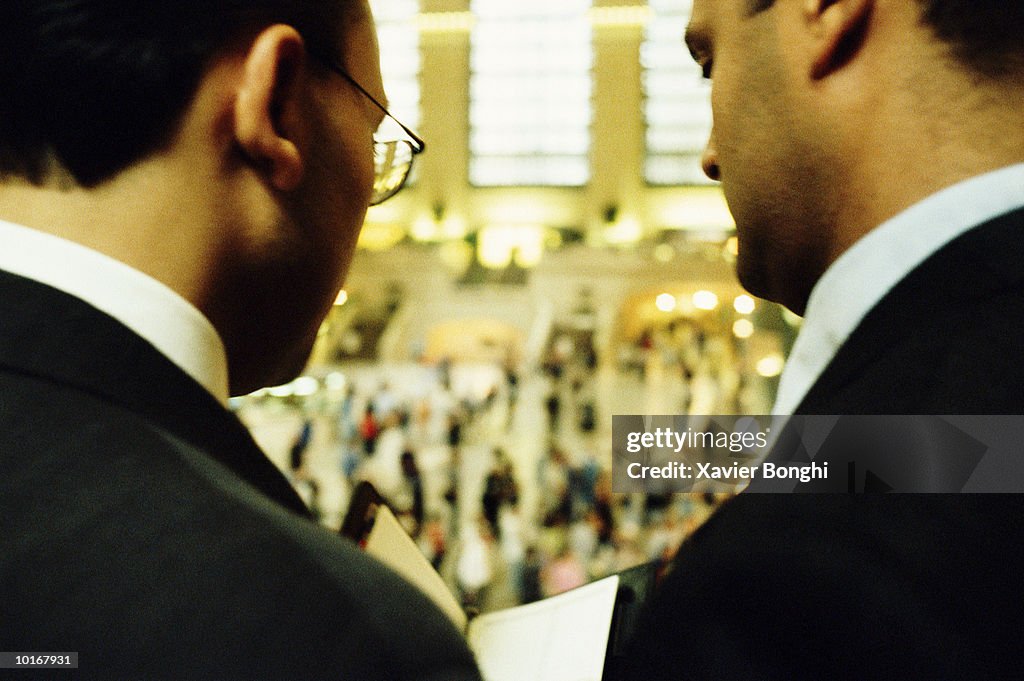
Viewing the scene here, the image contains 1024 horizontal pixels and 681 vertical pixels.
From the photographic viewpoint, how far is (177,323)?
69 cm

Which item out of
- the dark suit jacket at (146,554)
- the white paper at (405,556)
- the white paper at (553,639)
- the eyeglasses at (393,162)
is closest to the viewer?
the dark suit jacket at (146,554)

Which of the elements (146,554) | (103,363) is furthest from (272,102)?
(146,554)

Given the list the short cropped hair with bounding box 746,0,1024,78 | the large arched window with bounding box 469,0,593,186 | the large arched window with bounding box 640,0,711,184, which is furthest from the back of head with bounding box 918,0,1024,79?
the large arched window with bounding box 640,0,711,184

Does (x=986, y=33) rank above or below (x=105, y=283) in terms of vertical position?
above

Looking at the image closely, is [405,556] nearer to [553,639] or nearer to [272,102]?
[553,639]

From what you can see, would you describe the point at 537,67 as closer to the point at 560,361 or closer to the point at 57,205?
the point at 560,361

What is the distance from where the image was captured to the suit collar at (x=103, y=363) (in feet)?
2.02

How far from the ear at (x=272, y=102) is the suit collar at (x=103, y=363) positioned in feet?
0.65

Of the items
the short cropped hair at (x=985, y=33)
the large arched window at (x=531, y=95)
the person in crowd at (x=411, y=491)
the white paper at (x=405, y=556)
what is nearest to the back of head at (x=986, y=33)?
the short cropped hair at (x=985, y=33)

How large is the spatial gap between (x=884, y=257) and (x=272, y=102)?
1.82ft

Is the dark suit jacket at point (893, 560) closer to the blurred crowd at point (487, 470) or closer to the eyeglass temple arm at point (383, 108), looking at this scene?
the eyeglass temple arm at point (383, 108)

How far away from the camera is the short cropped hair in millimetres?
761

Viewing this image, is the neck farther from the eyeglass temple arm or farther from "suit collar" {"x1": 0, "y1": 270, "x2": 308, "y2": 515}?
"suit collar" {"x1": 0, "y1": 270, "x2": 308, "y2": 515}

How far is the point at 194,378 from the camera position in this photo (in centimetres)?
68
